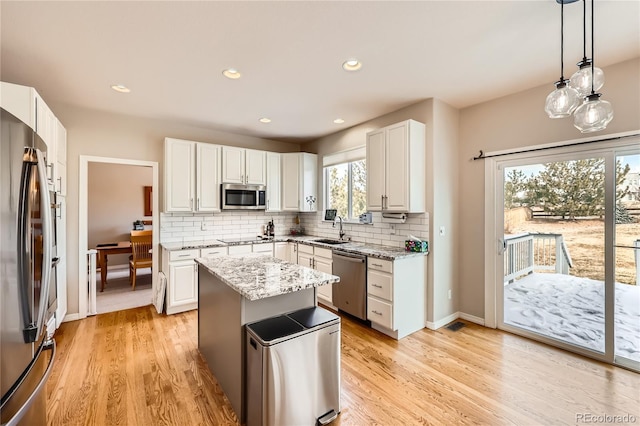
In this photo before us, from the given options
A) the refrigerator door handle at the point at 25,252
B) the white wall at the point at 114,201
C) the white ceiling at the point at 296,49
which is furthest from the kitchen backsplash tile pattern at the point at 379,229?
the white wall at the point at 114,201

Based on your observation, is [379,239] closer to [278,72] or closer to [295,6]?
[278,72]

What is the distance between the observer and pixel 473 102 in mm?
3346

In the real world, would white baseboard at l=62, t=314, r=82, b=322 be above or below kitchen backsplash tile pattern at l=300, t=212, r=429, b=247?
below

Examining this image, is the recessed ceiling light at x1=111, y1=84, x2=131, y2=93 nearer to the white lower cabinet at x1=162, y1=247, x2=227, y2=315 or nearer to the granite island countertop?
the white lower cabinet at x1=162, y1=247, x2=227, y2=315

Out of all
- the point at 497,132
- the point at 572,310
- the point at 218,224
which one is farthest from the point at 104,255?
the point at 572,310

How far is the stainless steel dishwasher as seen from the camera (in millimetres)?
3312

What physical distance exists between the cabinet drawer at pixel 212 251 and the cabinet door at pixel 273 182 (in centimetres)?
112

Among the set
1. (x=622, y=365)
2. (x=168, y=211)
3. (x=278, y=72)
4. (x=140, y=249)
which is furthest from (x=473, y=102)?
(x=140, y=249)

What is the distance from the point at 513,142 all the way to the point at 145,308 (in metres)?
5.18

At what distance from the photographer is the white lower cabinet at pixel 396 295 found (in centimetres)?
302

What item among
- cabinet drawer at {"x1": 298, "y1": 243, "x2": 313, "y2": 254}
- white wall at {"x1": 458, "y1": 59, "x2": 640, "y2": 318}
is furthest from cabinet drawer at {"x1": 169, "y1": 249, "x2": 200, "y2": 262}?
white wall at {"x1": 458, "y1": 59, "x2": 640, "y2": 318}

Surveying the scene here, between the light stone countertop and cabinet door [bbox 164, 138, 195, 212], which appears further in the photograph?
cabinet door [bbox 164, 138, 195, 212]

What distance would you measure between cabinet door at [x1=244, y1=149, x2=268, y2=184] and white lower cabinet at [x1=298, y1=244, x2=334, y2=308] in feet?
4.42

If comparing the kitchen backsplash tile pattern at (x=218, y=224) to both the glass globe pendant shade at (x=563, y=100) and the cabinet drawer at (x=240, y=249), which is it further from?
the glass globe pendant shade at (x=563, y=100)
